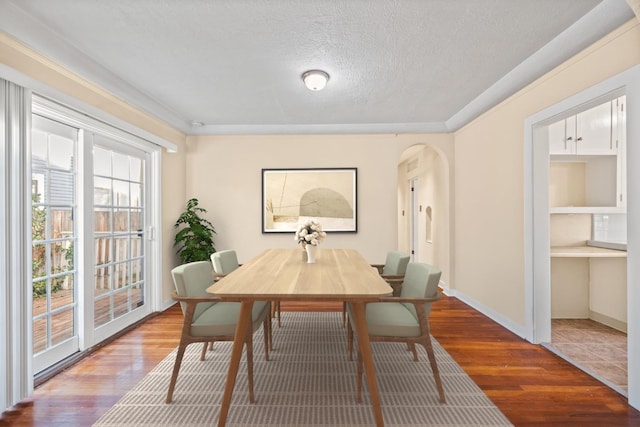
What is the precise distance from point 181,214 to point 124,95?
1.81 metres

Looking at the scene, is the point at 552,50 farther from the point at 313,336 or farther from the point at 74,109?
the point at 74,109

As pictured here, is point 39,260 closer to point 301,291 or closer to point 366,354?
point 301,291

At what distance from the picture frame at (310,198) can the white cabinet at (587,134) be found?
7.83 ft

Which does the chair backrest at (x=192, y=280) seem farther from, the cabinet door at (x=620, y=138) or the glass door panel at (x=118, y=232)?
the cabinet door at (x=620, y=138)

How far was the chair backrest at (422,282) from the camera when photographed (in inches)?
75.6

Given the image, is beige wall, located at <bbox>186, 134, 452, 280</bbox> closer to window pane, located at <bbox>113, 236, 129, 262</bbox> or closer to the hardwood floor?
window pane, located at <bbox>113, 236, 129, 262</bbox>

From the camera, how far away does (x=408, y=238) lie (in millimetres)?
7035

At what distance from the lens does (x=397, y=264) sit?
2711 millimetres

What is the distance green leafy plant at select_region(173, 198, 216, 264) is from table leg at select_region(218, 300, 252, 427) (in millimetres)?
2509

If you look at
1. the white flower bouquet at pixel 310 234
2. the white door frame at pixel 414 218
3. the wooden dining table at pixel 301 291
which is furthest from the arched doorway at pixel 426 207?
the wooden dining table at pixel 301 291

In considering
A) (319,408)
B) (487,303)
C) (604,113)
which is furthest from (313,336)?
(604,113)

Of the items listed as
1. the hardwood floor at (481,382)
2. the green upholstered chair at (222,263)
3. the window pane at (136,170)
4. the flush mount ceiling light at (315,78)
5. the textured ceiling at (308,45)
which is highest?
the textured ceiling at (308,45)

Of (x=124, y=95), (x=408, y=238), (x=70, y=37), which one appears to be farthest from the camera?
(x=408, y=238)

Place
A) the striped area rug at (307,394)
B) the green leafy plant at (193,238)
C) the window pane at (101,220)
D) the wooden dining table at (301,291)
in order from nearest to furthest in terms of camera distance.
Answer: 1. the wooden dining table at (301,291)
2. the striped area rug at (307,394)
3. the window pane at (101,220)
4. the green leafy plant at (193,238)
